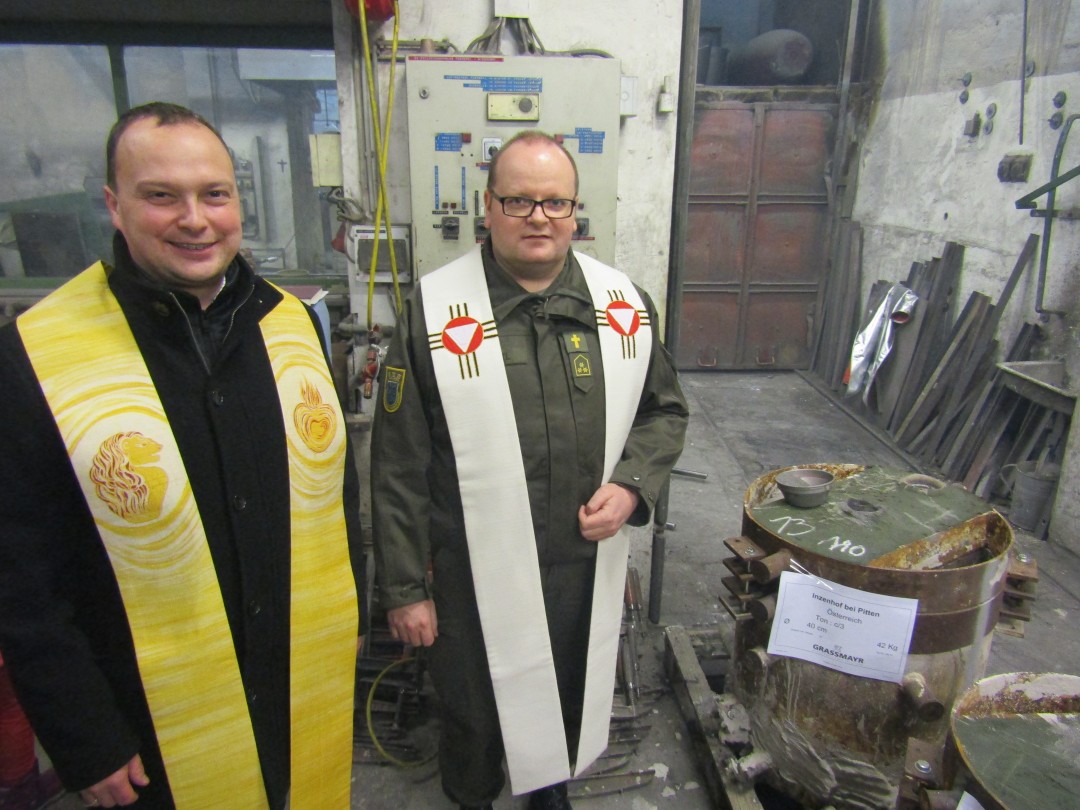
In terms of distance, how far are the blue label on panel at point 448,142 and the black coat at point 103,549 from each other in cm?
129

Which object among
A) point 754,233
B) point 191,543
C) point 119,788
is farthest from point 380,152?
point 754,233

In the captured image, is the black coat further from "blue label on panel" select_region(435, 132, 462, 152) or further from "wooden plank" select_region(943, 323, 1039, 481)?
"wooden plank" select_region(943, 323, 1039, 481)

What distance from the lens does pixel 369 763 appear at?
7.30 ft

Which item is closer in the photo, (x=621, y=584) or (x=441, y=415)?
(x=441, y=415)

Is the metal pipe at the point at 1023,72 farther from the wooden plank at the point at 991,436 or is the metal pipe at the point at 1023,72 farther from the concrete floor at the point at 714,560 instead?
the concrete floor at the point at 714,560

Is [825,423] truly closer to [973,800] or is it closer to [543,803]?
[543,803]

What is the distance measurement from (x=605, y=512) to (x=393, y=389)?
0.57 meters

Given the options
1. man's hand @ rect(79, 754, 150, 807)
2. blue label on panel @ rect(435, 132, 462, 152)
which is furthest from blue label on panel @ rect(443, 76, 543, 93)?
man's hand @ rect(79, 754, 150, 807)

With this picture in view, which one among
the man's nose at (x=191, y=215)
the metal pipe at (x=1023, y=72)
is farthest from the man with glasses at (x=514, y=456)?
the metal pipe at (x=1023, y=72)

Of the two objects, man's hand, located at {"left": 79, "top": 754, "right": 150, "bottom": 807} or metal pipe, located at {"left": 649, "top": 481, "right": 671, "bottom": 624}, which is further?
metal pipe, located at {"left": 649, "top": 481, "right": 671, "bottom": 624}

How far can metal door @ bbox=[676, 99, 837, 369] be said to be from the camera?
616 cm

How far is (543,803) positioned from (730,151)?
5635mm

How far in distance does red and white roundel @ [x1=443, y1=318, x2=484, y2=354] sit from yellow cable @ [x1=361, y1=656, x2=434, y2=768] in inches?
54.2

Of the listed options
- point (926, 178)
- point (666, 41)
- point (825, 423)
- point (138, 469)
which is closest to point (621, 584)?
point (138, 469)
